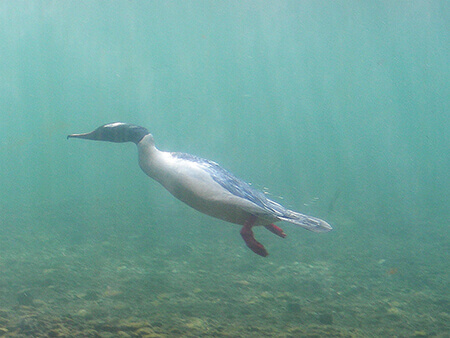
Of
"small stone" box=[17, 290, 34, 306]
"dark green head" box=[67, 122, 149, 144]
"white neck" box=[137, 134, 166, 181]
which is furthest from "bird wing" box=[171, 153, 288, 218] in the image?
"small stone" box=[17, 290, 34, 306]

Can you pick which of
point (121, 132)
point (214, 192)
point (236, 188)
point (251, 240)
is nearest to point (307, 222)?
point (251, 240)

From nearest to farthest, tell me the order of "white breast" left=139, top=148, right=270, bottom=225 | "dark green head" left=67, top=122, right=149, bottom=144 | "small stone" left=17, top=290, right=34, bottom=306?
"white breast" left=139, top=148, right=270, bottom=225 → "dark green head" left=67, top=122, right=149, bottom=144 → "small stone" left=17, top=290, right=34, bottom=306

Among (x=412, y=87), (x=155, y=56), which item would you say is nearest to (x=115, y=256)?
(x=155, y=56)

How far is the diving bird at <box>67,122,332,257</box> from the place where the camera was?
7.24 feet

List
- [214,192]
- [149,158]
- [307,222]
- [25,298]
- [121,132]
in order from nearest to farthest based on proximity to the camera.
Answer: [214,192]
[307,222]
[149,158]
[121,132]
[25,298]

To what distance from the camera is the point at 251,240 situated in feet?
7.34

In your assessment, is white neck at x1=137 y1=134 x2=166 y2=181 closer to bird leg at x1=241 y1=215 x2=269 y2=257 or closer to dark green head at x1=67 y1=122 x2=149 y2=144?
dark green head at x1=67 y1=122 x2=149 y2=144

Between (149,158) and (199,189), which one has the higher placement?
(149,158)

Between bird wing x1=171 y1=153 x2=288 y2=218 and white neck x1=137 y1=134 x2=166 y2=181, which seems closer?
bird wing x1=171 y1=153 x2=288 y2=218

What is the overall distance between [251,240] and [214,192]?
1.17 feet

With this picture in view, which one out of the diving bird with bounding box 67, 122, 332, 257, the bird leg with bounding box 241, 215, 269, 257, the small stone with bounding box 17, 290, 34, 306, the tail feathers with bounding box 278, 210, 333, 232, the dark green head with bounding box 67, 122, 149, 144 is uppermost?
the dark green head with bounding box 67, 122, 149, 144

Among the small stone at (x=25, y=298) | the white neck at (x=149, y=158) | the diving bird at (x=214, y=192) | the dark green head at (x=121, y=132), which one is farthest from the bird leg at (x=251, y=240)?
the small stone at (x=25, y=298)

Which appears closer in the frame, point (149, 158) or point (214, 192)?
point (214, 192)

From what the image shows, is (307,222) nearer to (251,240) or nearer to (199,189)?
(251,240)
